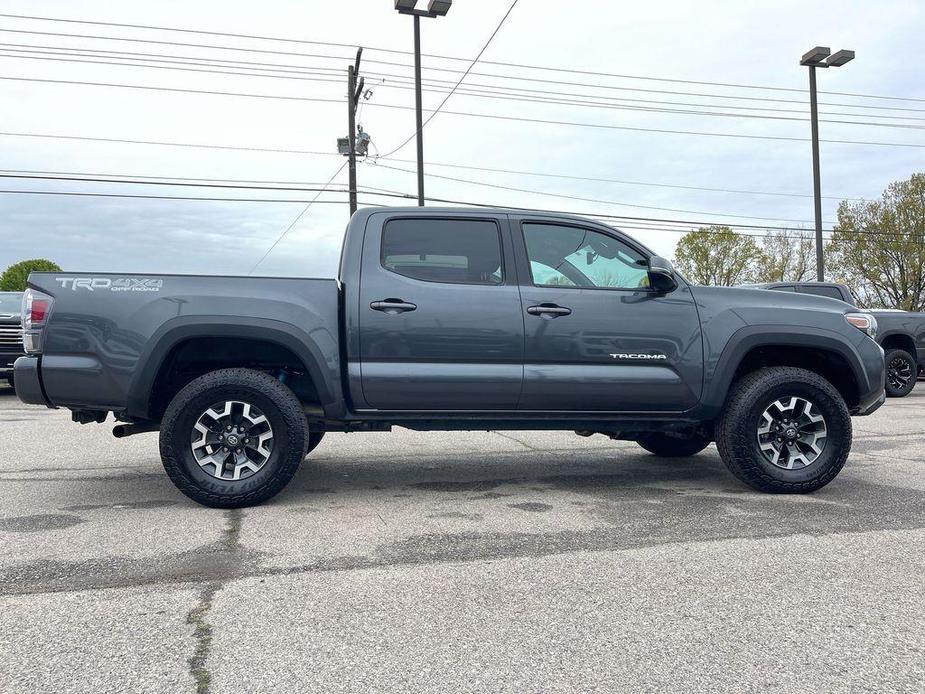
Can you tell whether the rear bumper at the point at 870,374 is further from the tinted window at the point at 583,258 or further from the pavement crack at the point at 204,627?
the pavement crack at the point at 204,627

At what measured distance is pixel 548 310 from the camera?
508 centimetres

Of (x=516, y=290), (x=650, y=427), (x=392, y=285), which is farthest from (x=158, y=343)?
(x=650, y=427)

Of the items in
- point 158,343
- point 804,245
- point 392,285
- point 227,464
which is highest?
point 804,245

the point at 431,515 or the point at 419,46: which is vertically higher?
the point at 419,46

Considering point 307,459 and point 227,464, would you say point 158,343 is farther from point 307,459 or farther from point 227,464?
point 307,459

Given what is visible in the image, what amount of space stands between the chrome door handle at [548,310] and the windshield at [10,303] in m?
10.5

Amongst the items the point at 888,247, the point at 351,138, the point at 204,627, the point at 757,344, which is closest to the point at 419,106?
the point at 351,138

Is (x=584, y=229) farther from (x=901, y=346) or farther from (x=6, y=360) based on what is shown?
(x=6, y=360)

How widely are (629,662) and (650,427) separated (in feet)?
9.59

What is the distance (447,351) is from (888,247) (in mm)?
41750

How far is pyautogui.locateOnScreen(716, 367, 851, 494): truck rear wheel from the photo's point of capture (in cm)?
525

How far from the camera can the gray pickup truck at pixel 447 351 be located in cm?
477

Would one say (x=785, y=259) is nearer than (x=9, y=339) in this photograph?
No

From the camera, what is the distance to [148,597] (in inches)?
128
